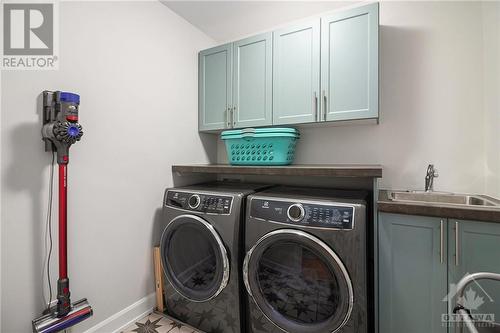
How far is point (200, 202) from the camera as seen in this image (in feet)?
5.15

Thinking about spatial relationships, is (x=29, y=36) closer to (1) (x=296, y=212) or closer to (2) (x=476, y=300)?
(1) (x=296, y=212)

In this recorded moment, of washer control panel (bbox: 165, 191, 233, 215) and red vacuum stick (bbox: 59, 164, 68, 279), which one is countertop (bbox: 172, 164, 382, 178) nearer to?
washer control panel (bbox: 165, 191, 233, 215)

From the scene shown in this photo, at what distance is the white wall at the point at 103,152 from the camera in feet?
3.69

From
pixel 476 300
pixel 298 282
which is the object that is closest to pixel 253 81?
pixel 298 282

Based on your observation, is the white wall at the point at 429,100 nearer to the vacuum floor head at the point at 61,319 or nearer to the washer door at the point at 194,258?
the washer door at the point at 194,258

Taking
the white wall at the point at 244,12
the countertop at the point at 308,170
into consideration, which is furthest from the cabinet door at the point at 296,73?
the countertop at the point at 308,170

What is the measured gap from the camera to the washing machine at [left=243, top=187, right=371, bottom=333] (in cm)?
116

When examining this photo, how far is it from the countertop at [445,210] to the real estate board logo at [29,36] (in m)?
2.02

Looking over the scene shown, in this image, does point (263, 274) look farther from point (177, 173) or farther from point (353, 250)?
point (177, 173)

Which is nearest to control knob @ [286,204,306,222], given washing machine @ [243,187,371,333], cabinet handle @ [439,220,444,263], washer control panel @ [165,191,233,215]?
washing machine @ [243,187,371,333]

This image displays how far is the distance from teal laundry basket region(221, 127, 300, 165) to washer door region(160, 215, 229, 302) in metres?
0.67

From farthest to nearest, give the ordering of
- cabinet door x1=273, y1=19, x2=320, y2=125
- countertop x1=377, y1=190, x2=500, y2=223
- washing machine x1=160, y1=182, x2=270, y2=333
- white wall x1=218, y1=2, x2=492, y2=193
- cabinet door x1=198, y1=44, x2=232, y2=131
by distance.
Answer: cabinet door x1=198, y1=44, x2=232, y2=131 → cabinet door x1=273, y1=19, x2=320, y2=125 → white wall x1=218, y1=2, x2=492, y2=193 → washing machine x1=160, y1=182, x2=270, y2=333 → countertop x1=377, y1=190, x2=500, y2=223

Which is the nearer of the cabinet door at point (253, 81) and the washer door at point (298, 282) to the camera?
the washer door at point (298, 282)

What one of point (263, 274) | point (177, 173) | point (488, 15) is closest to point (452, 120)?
point (488, 15)
